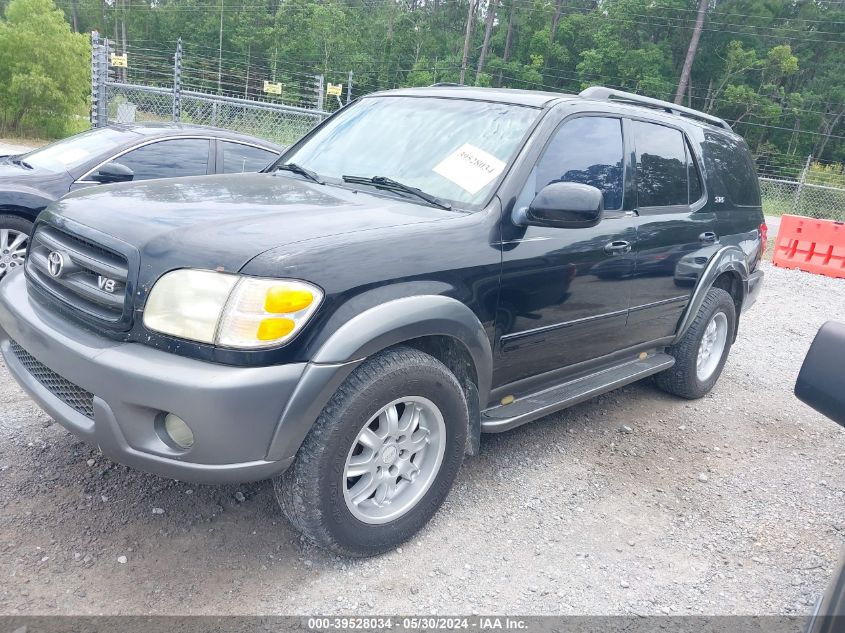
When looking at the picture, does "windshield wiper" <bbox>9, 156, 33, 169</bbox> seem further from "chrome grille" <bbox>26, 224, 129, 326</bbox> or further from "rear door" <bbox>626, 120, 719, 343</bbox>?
"rear door" <bbox>626, 120, 719, 343</bbox>

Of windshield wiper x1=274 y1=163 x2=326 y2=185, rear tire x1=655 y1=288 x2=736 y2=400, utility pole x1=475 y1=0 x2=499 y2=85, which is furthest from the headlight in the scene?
utility pole x1=475 y1=0 x2=499 y2=85

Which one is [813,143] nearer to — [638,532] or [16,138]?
[16,138]

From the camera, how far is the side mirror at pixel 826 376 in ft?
5.19

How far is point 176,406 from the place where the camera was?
225cm

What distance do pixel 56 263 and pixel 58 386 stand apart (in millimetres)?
495

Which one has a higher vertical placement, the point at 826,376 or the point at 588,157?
the point at 588,157

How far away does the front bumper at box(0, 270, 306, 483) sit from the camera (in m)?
2.25

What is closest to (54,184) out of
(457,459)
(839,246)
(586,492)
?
(457,459)

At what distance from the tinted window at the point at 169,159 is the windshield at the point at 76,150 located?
219 mm

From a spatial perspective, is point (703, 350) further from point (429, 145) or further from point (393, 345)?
point (393, 345)

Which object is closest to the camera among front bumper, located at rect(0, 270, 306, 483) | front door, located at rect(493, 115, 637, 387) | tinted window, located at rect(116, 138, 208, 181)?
front bumper, located at rect(0, 270, 306, 483)

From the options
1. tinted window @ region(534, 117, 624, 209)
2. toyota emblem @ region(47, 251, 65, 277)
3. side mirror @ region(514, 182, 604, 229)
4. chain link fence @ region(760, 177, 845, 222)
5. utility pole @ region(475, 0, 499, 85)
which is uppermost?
utility pole @ region(475, 0, 499, 85)

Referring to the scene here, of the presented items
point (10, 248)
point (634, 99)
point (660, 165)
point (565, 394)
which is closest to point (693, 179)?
point (660, 165)

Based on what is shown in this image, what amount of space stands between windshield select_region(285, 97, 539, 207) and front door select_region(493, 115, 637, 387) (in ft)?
0.67
